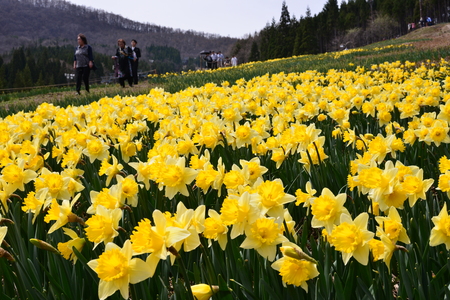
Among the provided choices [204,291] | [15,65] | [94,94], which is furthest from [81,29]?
[204,291]

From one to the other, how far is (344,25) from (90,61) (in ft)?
234

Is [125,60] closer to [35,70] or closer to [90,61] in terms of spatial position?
[90,61]

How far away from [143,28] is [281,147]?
182374mm

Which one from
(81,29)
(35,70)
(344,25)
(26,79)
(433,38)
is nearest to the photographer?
(433,38)

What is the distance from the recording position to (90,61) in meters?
10.2

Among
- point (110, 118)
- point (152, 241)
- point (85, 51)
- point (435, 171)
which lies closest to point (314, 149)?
point (435, 171)

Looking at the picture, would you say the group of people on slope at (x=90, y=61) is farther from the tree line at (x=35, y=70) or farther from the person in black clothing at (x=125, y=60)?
the tree line at (x=35, y=70)

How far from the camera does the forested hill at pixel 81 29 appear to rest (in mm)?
151700

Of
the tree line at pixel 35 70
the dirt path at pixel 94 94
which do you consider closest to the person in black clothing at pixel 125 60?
the dirt path at pixel 94 94

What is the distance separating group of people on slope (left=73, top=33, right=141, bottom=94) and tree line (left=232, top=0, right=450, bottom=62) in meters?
46.1

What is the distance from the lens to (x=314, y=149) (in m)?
2.12

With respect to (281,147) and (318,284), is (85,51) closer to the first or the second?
(281,147)

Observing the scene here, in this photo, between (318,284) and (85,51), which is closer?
(318,284)

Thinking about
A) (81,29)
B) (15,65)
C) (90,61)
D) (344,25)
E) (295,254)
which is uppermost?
(81,29)
